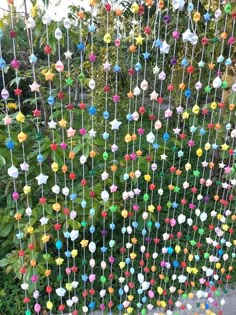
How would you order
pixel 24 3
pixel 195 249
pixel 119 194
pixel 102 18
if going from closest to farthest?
pixel 24 3, pixel 119 194, pixel 195 249, pixel 102 18

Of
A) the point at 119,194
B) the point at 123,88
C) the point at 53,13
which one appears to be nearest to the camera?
the point at 53,13

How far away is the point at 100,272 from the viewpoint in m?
1.76

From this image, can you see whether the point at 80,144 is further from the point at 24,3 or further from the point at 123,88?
the point at 123,88

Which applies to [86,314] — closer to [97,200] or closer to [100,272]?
[100,272]

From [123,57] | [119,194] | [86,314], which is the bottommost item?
[86,314]

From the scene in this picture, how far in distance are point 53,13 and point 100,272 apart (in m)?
1.23

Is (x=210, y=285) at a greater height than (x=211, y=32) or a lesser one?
lesser

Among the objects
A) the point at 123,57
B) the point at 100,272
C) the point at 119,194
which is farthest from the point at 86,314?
the point at 123,57

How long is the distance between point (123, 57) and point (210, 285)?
163cm

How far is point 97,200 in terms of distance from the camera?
4.54 ft

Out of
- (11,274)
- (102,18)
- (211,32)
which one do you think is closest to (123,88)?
(102,18)

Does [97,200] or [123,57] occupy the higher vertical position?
[123,57]

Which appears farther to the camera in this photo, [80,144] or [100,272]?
[100,272]

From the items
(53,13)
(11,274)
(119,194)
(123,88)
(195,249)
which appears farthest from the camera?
(123,88)
